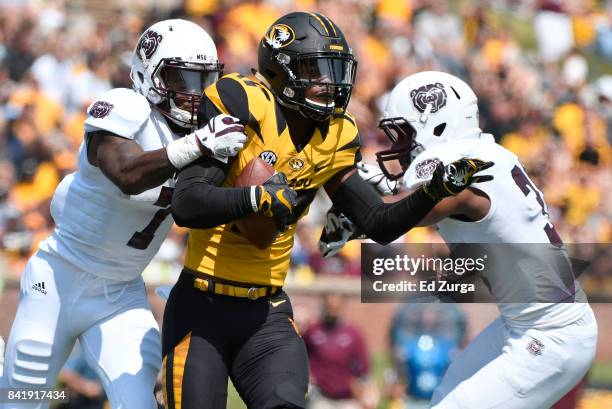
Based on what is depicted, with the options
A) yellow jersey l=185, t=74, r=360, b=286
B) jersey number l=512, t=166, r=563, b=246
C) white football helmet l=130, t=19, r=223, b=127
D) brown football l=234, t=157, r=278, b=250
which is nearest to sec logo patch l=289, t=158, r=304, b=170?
yellow jersey l=185, t=74, r=360, b=286

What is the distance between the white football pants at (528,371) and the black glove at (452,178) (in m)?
0.93

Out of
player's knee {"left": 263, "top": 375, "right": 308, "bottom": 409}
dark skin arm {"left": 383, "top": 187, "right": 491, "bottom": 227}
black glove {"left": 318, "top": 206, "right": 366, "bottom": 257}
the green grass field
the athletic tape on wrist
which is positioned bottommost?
the green grass field

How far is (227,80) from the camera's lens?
4.54 metres

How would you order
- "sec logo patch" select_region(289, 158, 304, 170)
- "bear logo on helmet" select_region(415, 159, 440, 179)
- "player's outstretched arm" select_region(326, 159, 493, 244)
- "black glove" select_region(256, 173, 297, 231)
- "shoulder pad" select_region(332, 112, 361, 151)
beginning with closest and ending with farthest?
"black glove" select_region(256, 173, 297, 231) < "player's outstretched arm" select_region(326, 159, 493, 244) < "sec logo patch" select_region(289, 158, 304, 170) < "shoulder pad" select_region(332, 112, 361, 151) < "bear logo on helmet" select_region(415, 159, 440, 179)

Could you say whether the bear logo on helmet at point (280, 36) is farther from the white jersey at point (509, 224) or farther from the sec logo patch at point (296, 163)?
the white jersey at point (509, 224)

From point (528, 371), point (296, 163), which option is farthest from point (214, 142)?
point (528, 371)

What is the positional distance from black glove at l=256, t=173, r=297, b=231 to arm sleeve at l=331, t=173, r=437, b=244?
59 cm

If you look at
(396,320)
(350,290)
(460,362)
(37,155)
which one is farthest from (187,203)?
(37,155)

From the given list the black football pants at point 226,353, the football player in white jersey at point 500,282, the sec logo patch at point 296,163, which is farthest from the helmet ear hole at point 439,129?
the black football pants at point 226,353

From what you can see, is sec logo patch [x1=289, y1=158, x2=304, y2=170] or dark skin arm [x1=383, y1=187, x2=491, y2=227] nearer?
sec logo patch [x1=289, y1=158, x2=304, y2=170]

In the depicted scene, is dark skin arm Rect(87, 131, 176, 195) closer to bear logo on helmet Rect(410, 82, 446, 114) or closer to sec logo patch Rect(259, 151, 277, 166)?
sec logo patch Rect(259, 151, 277, 166)

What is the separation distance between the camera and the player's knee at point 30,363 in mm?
5242

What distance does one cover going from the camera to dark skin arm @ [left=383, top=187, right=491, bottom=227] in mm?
4832

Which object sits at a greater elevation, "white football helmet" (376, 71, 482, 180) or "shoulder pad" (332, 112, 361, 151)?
"shoulder pad" (332, 112, 361, 151)
